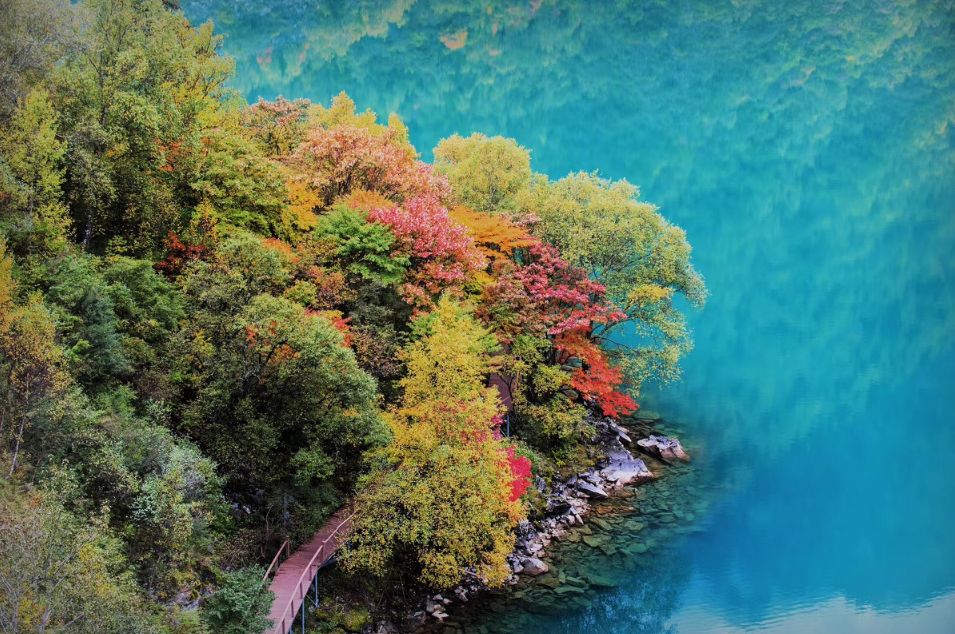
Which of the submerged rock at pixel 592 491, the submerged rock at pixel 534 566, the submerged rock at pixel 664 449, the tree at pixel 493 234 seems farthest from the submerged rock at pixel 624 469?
the tree at pixel 493 234

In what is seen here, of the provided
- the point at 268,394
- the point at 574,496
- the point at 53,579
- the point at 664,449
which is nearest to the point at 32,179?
the point at 268,394

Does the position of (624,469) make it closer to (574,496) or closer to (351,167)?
(574,496)

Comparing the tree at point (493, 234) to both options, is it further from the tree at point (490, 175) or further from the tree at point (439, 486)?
the tree at point (439, 486)

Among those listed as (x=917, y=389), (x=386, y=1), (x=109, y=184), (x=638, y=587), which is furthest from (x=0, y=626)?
(x=386, y=1)

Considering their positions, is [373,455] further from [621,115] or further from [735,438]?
[621,115]

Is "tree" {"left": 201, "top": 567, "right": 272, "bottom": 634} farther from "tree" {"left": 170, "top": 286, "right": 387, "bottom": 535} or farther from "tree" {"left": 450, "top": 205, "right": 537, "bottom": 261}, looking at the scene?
"tree" {"left": 450, "top": 205, "right": 537, "bottom": 261}

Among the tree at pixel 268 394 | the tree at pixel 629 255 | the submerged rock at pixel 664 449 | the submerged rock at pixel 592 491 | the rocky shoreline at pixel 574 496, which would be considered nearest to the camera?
the tree at pixel 268 394
